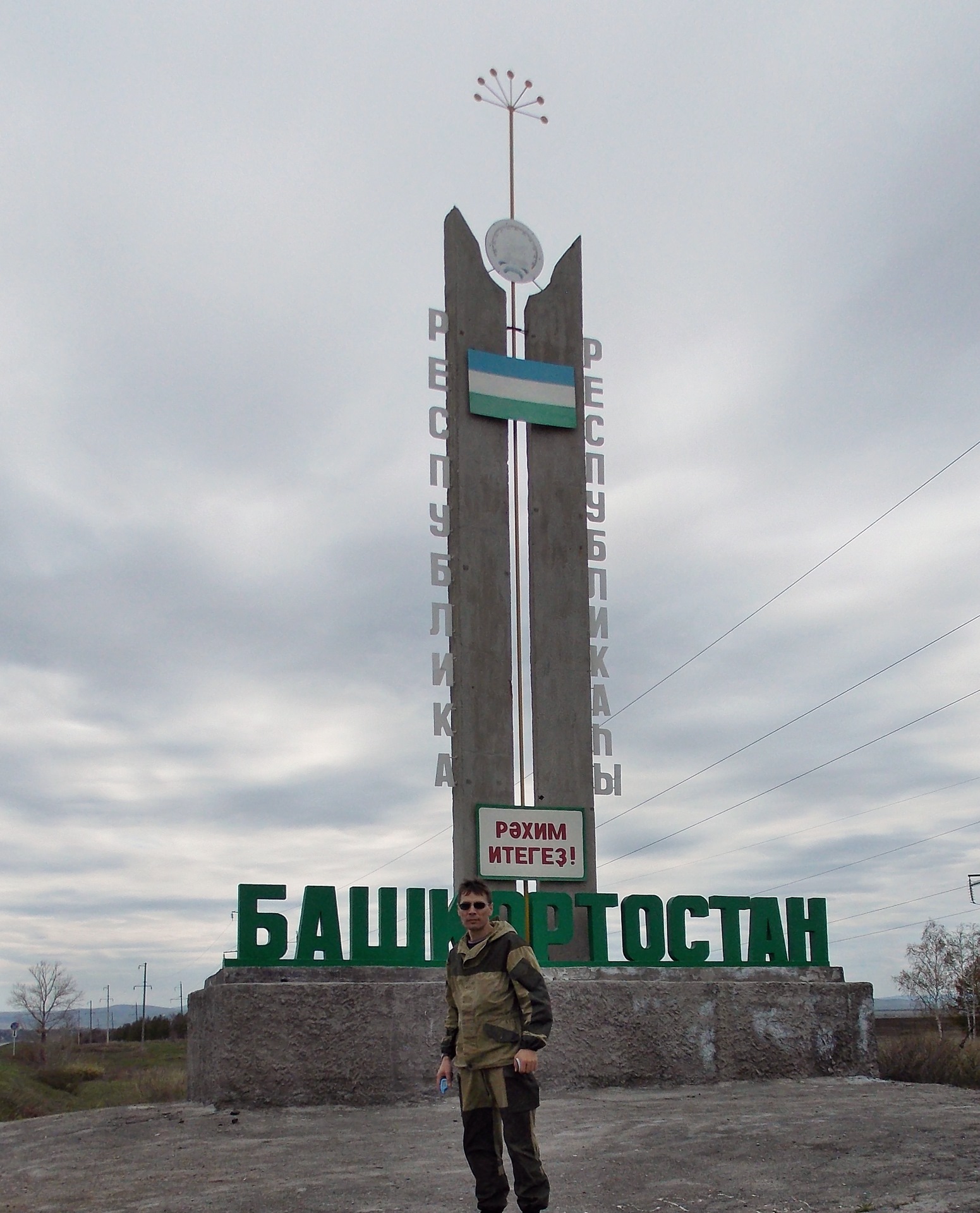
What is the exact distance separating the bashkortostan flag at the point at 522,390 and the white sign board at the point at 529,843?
5.08 m

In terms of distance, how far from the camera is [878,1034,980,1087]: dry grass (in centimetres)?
1488

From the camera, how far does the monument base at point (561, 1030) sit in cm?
1222

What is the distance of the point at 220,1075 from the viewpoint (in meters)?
12.0

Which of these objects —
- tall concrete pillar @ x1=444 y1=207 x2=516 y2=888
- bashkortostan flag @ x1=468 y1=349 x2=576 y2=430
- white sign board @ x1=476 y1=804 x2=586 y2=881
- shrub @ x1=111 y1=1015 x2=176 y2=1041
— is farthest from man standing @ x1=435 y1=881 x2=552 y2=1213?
shrub @ x1=111 y1=1015 x2=176 y2=1041

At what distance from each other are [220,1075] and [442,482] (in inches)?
295

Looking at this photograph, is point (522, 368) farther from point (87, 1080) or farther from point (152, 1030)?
point (152, 1030)

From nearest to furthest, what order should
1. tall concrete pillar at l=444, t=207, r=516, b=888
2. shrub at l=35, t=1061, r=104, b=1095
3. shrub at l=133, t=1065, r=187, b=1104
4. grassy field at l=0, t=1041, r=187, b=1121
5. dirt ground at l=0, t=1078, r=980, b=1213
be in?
dirt ground at l=0, t=1078, r=980, b=1213 < tall concrete pillar at l=444, t=207, r=516, b=888 < shrub at l=133, t=1065, r=187, b=1104 < grassy field at l=0, t=1041, r=187, b=1121 < shrub at l=35, t=1061, r=104, b=1095

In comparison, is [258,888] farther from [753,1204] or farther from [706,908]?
[753,1204]

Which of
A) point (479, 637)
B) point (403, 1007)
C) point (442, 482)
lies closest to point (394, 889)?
point (403, 1007)

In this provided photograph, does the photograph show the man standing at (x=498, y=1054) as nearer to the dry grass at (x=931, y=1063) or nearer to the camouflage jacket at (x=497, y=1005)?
the camouflage jacket at (x=497, y=1005)

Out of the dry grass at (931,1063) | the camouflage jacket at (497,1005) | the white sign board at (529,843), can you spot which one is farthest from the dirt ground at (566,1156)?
the white sign board at (529,843)

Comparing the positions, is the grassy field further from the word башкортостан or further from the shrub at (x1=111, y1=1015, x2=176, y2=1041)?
the shrub at (x1=111, y1=1015, x2=176, y2=1041)

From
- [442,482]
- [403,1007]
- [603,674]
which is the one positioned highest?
[442,482]

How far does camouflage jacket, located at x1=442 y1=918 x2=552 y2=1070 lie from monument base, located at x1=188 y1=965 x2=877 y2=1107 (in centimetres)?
603
